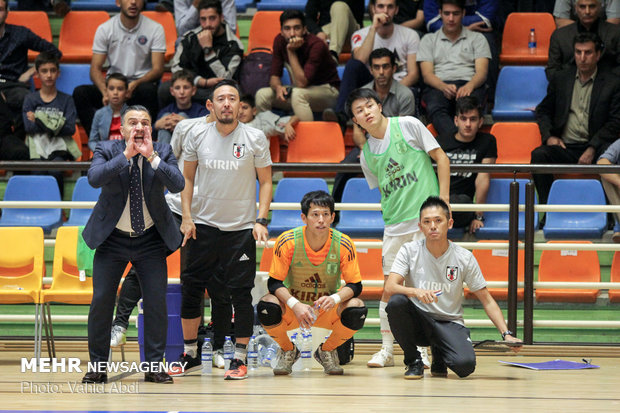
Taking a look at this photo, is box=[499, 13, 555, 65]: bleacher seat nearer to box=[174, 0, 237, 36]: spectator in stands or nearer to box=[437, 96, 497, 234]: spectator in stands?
box=[437, 96, 497, 234]: spectator in stands

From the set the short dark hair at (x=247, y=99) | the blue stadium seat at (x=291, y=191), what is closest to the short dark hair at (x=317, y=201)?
the blue stadium seat at (x=291, y=191)

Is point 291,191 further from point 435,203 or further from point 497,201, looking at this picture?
point 435,203

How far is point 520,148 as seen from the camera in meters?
8.32

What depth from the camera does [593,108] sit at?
7992mm

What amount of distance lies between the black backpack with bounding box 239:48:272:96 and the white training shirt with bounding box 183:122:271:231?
3287mm

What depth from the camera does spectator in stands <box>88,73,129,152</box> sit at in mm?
8367

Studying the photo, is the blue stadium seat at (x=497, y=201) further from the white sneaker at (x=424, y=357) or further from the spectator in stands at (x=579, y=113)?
the white sneaker at (x=424, y=357)

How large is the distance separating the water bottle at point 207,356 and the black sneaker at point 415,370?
122 cm

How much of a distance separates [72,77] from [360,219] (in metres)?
3.73

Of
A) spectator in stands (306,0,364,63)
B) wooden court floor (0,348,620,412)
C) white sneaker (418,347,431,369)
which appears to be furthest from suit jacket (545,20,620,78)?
white sneaker (418,347,431,369)

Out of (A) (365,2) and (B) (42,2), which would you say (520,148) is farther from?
(B) (42,2)

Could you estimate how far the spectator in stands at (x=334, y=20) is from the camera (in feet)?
30.6

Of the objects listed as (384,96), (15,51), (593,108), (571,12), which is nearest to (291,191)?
(384,96)

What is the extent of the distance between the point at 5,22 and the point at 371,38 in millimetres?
4001
